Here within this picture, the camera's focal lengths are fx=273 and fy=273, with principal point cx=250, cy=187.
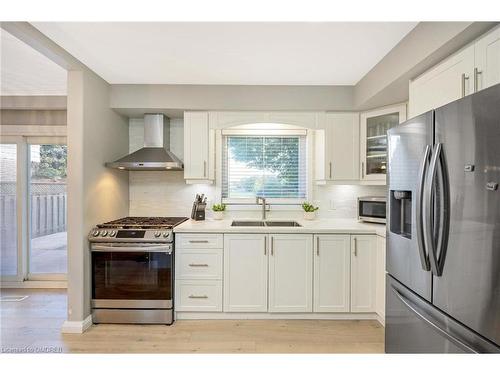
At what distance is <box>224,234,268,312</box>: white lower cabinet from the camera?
8.77 ft

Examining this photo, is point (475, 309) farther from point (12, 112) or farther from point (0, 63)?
point (12, 112)

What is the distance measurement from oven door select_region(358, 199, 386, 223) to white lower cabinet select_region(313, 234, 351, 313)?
443 millimetres

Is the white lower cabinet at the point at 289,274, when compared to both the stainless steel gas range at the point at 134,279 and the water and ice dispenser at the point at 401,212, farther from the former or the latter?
the water and ice dispenser at the point at 401,212

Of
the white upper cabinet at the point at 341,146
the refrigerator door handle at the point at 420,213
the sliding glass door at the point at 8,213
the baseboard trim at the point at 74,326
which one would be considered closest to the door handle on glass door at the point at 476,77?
the refrigerator door handle at the point at 420,213

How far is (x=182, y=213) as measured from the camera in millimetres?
3383

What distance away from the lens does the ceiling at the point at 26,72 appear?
7.13 ft

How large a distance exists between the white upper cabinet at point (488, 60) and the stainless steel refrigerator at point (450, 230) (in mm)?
424

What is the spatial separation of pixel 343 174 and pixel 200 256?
1.78 meters

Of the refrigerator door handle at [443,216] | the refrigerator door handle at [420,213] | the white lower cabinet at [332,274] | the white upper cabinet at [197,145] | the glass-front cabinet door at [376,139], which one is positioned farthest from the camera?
the white upper cabinet at [197,145]

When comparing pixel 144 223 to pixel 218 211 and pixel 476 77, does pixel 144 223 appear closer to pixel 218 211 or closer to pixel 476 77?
pixel 218 211

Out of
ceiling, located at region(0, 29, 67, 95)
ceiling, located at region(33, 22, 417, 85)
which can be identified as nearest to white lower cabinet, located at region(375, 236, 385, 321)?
ceiling, located at region(33, 22, 417, 85)

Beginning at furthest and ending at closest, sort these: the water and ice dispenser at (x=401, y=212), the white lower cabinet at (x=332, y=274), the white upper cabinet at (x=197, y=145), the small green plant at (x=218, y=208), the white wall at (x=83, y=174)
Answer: the small green plant at (x=218, y=208)
the white upper cabinet at (x=197, y=145)
the white lower cabinet at (x=332, y=274)
the white wall at (x=83, y=174)
the water and ice dispenser at (x=401, y=212)

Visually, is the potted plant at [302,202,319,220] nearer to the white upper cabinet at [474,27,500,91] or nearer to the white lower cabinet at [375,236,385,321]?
the white lower cabinet at [375,236,385,321]

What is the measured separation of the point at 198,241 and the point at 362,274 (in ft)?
5.38
